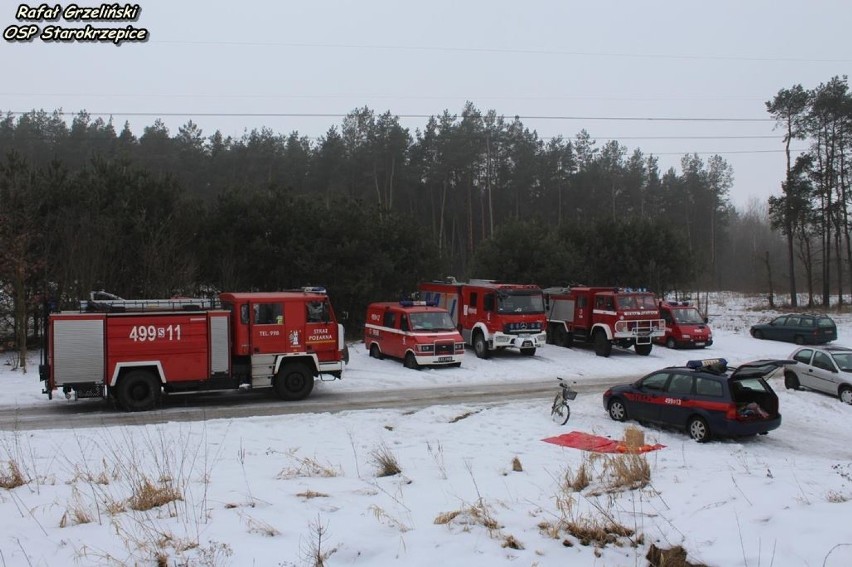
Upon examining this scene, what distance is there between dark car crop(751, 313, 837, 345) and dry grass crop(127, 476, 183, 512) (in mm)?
33162

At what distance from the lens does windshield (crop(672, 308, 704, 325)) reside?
3072cm

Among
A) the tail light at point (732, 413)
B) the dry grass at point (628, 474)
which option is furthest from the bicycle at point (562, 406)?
the dry grass at point (628, 474)

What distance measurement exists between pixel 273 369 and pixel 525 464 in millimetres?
8962

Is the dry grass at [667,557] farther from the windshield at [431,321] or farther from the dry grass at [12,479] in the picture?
the windshield at [431,321]

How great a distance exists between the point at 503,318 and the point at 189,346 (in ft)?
42.3

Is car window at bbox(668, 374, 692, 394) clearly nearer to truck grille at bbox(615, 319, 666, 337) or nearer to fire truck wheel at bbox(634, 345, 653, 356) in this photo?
truck grille at bbox(615, 319, 666, 337)

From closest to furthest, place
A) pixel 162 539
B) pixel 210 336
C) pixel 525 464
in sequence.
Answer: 1. pixel 162 539
2. pixel 525 464
3. pixel 210 336

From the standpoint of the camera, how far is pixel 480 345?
86.7ft

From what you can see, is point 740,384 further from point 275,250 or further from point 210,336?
point 275,250

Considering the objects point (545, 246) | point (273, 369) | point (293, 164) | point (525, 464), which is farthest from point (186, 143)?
point (525, 464)

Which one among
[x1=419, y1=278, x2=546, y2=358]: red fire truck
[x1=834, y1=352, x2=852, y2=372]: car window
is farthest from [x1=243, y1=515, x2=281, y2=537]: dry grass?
[x1=419, y1=278, x2=546, y2=358]: red fire truck

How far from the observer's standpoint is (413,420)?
1512cm

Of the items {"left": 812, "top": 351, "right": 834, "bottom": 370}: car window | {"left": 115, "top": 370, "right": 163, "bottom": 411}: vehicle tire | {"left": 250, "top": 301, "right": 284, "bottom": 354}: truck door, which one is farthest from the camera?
{"left": 812, "top": 351, "right": 834, "bottom": 370}: car window

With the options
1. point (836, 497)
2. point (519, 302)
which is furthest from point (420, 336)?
point (836, 497)
